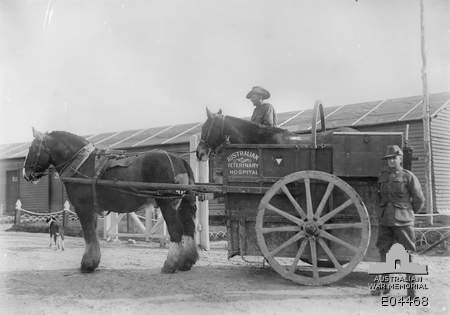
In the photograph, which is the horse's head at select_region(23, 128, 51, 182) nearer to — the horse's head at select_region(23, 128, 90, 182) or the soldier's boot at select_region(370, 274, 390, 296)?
the horse's head at select_region(23, 128, 90, 182)

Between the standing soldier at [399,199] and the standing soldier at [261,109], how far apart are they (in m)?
1.93

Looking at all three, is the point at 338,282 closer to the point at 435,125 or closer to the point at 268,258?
the point at 268,258

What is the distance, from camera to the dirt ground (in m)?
4.64

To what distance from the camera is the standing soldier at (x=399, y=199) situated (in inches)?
202

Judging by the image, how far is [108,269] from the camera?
275 inches

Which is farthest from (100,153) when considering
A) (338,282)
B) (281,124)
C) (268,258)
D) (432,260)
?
(281,124)

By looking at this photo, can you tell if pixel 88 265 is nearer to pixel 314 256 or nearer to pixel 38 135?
pixel 38 135

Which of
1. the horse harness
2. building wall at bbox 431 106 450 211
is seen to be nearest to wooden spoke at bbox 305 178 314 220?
the horse harness

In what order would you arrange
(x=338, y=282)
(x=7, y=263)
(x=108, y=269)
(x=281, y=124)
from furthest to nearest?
(x=281, y=124) < (x=7, y=263) < (x=108, y=269) < (x=338, y=282)

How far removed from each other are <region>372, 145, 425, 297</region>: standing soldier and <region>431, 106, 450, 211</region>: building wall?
10413mm

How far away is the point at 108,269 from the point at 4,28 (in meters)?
3.63

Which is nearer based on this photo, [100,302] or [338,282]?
[100,302]

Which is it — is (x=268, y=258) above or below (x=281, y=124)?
below

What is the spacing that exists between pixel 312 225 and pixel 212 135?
1894 millimetres
